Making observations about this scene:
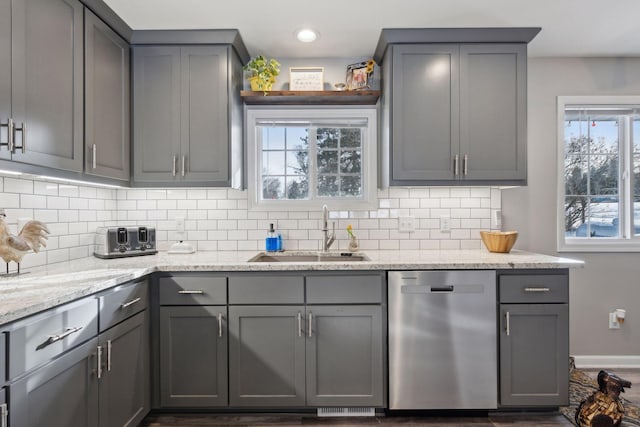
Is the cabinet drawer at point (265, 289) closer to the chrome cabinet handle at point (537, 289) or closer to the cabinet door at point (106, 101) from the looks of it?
the cabinet door at point (106, 101)

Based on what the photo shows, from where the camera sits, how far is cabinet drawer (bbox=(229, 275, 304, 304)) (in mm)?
2033

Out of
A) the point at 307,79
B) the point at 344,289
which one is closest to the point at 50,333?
the point at 344,289

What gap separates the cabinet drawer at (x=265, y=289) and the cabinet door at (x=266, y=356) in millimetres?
41

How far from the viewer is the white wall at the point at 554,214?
2764mm

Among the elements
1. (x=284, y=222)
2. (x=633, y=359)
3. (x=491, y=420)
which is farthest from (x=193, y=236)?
(x=633, y=359)

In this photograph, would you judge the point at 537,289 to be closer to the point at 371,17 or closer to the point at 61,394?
the point at 371,17

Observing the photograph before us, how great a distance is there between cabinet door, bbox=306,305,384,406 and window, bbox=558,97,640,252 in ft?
5.84

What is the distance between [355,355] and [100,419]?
1.25m

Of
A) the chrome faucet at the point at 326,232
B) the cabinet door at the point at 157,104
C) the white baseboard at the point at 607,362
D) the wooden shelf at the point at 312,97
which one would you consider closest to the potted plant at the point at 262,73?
the wooden shelf at the point at 312,97

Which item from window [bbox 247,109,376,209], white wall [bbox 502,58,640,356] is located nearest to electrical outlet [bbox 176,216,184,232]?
window [bbox 247,109,376,209]

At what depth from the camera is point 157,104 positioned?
2377mm

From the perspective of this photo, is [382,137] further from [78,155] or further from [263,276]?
[78,155]

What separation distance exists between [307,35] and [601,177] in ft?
8.22

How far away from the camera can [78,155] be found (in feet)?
6.12
